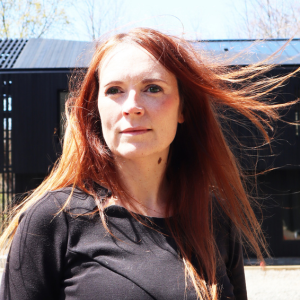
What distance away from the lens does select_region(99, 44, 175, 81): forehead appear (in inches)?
62.3

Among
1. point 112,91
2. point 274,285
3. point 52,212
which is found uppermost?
point 112,91

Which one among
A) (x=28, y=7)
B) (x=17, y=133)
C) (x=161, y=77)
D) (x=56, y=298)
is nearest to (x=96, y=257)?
(x=56, y=298)

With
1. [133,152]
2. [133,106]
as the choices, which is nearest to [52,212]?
[133,152]

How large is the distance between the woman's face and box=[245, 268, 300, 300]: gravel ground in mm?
5391

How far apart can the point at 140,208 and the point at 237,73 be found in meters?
0.90

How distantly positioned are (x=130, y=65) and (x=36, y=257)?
0.84 metres

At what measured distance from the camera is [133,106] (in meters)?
1.54

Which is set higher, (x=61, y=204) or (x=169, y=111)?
(x=169, y=111)

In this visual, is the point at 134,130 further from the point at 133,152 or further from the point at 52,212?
the point at 52,212

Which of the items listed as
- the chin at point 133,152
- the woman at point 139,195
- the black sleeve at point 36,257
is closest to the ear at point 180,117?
the woman at point 139,195

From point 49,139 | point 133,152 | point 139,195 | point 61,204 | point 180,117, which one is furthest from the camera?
point 49,139

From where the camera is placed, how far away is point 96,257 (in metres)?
1.41

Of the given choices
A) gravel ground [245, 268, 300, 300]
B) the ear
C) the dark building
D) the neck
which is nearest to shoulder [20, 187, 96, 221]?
the neck

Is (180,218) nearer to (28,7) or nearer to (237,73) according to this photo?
(237,73)
